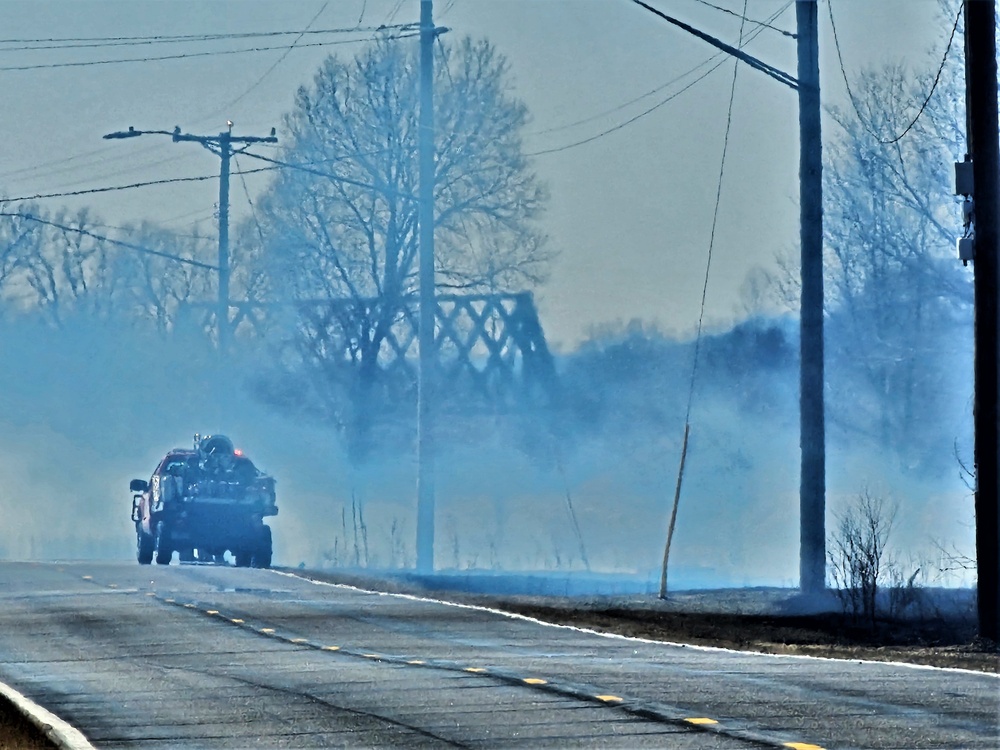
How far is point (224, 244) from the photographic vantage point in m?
51.7

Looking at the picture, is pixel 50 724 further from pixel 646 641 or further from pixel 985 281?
pixel 985 281

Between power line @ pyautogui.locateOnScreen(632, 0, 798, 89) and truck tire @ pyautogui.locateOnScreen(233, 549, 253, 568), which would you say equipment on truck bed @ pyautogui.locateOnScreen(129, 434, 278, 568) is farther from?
power line @ pyautogui.locateOnScreen(632, 0, 798, 89)

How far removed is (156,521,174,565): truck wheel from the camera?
122 feet

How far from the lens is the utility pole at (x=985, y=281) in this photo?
65.3ft

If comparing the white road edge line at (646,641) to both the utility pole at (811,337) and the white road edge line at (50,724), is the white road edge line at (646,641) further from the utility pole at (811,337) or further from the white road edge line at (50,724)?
the white road edge line at (50,724)

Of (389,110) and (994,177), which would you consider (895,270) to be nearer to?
(389,110)

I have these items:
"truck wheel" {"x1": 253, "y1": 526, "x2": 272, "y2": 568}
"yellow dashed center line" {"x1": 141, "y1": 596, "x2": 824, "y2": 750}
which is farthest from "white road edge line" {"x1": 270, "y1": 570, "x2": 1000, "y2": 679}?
"truck wheel" {"x1": 253, "y1": 526, "x2": 272, "y2": 568}

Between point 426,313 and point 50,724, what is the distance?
75.4 feet

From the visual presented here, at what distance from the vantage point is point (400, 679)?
53.7ft

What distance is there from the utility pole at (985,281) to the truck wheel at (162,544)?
20274 mm

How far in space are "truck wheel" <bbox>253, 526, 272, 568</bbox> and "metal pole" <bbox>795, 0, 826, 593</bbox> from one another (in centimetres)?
1355

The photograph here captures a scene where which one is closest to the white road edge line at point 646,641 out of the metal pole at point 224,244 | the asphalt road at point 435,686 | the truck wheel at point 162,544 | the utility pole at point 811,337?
the asphalt road at point 435,686

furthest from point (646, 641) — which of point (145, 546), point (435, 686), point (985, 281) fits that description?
point (145, 546)

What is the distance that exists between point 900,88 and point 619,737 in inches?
1325
